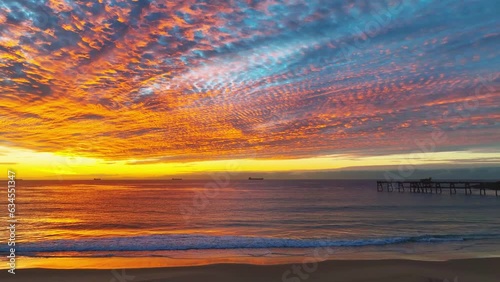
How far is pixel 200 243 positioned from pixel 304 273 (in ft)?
31.3

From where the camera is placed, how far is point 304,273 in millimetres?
14453

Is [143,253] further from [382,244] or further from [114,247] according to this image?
[382,244]

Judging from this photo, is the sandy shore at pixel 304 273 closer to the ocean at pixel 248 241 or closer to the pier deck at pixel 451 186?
the ocean at pixel 248 241

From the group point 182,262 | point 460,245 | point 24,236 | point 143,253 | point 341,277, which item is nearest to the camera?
point 341,277

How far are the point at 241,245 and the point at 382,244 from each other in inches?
327

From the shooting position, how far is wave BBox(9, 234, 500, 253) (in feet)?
69.4

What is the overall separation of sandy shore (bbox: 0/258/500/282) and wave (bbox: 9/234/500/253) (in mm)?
6089

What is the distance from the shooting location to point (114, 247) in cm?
2142

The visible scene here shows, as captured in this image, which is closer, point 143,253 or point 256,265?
point 256,265

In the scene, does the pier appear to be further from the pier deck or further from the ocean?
the ocean

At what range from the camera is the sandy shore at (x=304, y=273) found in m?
13.5

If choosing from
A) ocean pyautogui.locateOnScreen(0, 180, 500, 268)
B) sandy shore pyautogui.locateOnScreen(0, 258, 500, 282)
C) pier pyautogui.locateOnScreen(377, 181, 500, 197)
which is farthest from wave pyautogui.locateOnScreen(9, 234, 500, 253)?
pier pyautogui.locateOnScreen(377, 181, 500, 197)

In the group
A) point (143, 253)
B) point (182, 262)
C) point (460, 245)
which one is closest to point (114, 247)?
point (143, 253)

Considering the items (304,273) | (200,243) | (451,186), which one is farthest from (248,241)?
(451,186)
